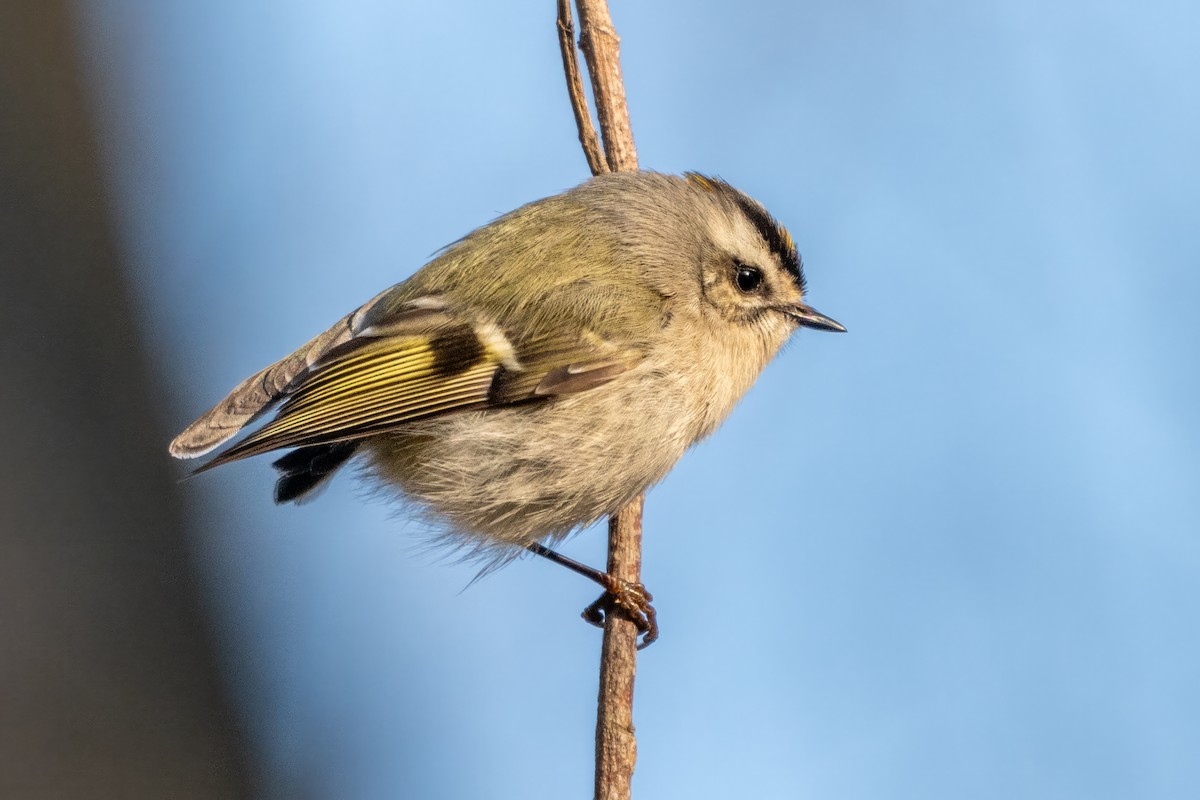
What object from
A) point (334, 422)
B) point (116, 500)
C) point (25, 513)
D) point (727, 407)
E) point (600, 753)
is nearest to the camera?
point (600, 753)

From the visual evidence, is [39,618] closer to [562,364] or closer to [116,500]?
[116,500]

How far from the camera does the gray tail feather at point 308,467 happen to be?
1884 mm

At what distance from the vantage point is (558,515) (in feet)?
5.97

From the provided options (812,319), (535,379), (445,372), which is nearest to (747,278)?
(812,319)

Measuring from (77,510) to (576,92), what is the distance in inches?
48.2

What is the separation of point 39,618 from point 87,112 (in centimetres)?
100

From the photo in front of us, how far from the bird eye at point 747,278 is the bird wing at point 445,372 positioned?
29 centimetres

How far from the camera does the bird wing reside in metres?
1.78

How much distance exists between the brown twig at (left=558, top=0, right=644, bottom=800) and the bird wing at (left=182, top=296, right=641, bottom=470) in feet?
1.04

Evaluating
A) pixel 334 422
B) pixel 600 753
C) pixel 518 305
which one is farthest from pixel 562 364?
pixel 600 753

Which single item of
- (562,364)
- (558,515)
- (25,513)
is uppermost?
(562,364)

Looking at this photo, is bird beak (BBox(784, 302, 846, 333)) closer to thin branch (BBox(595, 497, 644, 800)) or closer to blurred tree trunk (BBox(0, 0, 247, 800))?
thin branch (BBox(595, 497, 644, 800))

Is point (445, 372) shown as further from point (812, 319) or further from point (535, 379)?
point (812, 319)

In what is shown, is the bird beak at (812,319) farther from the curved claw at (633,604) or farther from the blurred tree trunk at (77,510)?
the blurred tree trunk at (77,510)
